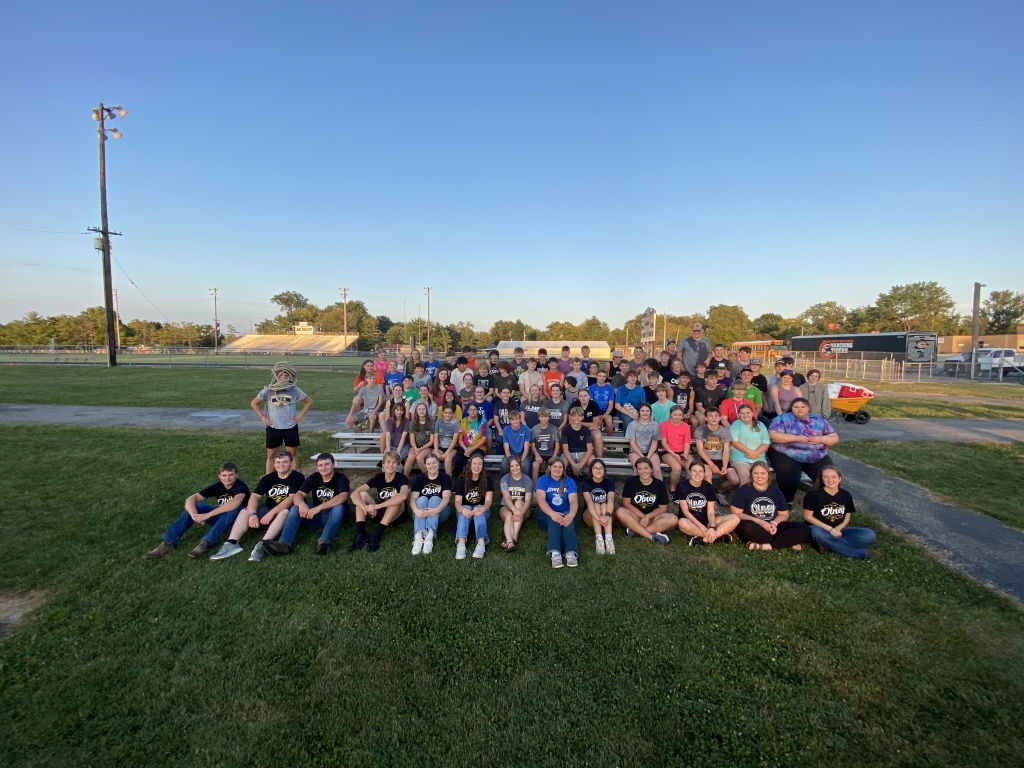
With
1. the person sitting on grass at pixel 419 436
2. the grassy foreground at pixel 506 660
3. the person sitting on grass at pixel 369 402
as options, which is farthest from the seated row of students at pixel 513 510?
the person sitting on grass at pixel 369 402

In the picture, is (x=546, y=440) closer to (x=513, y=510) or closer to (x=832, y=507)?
(x=513, y=510)

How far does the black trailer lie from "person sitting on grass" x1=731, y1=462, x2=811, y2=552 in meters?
36.4

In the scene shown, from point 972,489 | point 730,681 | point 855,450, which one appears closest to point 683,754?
point 730,681

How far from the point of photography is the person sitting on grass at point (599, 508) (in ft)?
16.6

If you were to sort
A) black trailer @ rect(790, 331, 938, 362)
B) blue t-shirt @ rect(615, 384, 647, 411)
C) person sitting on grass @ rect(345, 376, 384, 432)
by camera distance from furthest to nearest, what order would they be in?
black trailer @ rect(790, 331, 938, 362) < person sitting on grass @ rect(345, 376, 384, 432) < blue t-shirt @ rect(615, 384, 647, 411)

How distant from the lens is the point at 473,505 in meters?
5.50

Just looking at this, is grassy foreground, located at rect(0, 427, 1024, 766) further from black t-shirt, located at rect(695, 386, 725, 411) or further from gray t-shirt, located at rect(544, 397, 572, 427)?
black t-shirt, located at rect(695, 386, 725, 411)

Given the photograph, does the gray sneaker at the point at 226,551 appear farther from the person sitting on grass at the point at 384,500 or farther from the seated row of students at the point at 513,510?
the person sitting on grass at the point at 384,500

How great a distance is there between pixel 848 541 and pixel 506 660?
3.93 m

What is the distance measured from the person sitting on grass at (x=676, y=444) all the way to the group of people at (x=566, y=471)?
2 centimetres

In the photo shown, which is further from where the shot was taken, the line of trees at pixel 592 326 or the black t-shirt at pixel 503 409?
the line of trees at pixel 592 326

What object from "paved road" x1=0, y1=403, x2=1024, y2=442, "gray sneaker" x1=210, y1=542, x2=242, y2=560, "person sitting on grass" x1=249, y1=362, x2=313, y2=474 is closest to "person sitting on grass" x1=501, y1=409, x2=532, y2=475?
"person sitting on grass" x1=249, y1=362, x2=313, y2=474

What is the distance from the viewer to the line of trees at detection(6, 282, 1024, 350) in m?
64.4

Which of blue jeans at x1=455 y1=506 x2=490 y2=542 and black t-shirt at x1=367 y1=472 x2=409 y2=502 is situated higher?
black t-shirt at x1=367 y1=472 x2=409 y2=502
